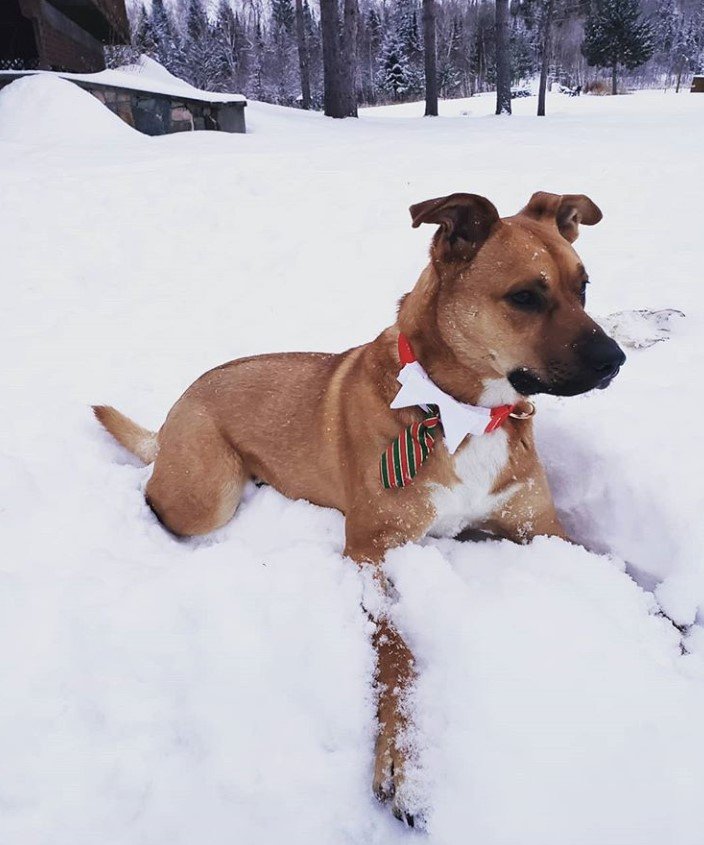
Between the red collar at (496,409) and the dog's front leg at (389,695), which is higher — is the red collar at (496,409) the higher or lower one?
the higher one

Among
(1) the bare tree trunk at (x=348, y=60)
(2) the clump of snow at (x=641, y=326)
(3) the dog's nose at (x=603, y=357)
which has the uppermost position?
(1) the bare tree trunk at (x=348, y=60)

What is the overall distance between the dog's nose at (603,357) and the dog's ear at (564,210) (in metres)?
0.77

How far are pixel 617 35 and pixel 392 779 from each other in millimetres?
47944

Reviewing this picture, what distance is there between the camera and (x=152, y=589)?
2.09 metres

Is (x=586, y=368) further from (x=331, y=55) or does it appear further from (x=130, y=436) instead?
(x=331, y=55)

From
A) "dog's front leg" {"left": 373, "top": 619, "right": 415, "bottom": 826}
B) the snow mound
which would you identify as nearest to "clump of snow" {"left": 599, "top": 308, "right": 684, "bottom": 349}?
"dog's front leg" {"left": 373, "top": 619, "right": 415, "bottom": 826}

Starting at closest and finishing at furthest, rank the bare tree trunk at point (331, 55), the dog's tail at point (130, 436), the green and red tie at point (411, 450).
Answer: the green and red tie at point (411, 450) → the dog's tail at point (130, 436) → the bare tree trunk at point (331, 55)

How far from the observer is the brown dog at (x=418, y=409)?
191 centimetres

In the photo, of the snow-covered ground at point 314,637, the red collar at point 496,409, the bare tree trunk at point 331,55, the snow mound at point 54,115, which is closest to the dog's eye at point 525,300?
the red collar at point 496,409

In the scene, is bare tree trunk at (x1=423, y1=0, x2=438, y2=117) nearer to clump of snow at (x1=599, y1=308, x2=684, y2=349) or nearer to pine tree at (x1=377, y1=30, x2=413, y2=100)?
clump of snow at (x1=599, y1=308, x2=684, y2=349)

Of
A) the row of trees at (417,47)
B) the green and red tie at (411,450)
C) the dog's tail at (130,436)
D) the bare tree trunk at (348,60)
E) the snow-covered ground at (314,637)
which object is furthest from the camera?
the row of trees at (417,47)

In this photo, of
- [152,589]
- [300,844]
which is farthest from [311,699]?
[152,589]

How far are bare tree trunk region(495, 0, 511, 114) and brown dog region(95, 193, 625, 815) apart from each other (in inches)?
707

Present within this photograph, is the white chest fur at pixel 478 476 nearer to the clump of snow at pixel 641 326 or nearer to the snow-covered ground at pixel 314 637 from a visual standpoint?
the snow-covered ground at pixel 314 637
